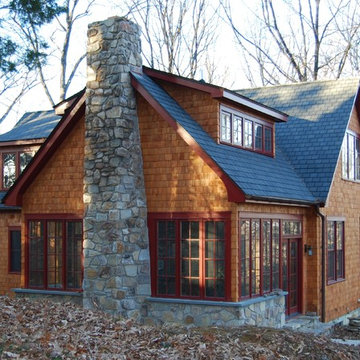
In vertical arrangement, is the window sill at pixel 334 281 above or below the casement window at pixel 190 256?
below

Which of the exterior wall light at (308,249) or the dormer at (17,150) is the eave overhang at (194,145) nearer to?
the exterior wall light at (308,249)

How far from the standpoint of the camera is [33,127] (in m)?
20.8

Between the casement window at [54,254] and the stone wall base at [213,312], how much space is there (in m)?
2.30

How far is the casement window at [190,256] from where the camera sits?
1302cm

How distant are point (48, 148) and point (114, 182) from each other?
225 cm

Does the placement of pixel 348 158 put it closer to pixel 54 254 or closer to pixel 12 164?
pixel 54 254

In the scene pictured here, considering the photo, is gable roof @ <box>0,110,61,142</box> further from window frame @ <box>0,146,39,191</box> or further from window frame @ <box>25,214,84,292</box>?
window frame @ <box>25,214,84,292</box>

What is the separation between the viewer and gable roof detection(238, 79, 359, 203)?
17.2 meters

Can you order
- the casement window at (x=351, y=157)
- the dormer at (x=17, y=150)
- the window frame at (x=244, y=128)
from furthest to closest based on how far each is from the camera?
the dormer at (x=17, y=150)
the casement window at (x=351, y=157)
the window frame at (x=244, y=128)

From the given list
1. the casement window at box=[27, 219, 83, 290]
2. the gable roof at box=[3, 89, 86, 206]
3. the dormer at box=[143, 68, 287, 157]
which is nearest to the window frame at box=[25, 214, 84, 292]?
the casement window at box=[27, 219, 83, 290]

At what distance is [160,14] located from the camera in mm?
30812

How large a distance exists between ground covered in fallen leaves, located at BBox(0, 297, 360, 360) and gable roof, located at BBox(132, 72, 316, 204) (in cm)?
323

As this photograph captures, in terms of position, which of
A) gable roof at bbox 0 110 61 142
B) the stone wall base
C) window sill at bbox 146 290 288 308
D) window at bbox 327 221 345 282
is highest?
gable roof at bbox 0 110 61 142

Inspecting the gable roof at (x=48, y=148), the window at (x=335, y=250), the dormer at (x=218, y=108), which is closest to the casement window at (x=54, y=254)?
the gable roof at (x=48, y=148)
